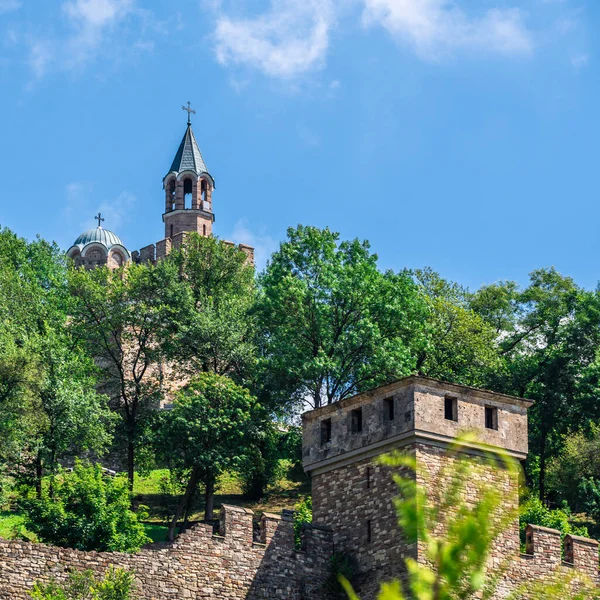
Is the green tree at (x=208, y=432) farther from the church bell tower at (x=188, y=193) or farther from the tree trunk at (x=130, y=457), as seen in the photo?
the church bell tower at (x=188, y=193)

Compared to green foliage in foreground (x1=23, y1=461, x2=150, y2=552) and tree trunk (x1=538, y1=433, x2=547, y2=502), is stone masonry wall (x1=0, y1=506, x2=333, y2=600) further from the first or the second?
tree trunk (x1=538, y1=433, x2=547, y2=502)

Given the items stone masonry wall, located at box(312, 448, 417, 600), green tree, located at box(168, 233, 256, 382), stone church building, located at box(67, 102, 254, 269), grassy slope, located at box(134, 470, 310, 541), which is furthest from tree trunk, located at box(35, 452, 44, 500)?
stone church building, located at box(67, 102, 254, 269)

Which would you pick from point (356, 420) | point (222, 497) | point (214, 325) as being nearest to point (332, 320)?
point (214, 325)

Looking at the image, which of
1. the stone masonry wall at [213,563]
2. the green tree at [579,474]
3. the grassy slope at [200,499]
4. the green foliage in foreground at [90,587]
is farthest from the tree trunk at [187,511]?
the green foliage in foreground at [90,587]

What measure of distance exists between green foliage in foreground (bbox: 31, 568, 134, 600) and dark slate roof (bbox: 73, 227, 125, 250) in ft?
208

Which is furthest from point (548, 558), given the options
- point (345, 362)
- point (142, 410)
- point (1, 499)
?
point (142, 410)

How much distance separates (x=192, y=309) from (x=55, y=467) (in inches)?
350

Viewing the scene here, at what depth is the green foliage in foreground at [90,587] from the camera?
1097 inches

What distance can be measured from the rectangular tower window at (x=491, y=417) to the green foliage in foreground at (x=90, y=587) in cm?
908

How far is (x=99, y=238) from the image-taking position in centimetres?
9156

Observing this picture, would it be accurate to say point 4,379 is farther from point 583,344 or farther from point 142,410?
point 583,344

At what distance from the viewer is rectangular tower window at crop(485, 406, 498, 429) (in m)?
31.7

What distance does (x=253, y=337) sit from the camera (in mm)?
49219

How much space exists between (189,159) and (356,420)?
56329mm
